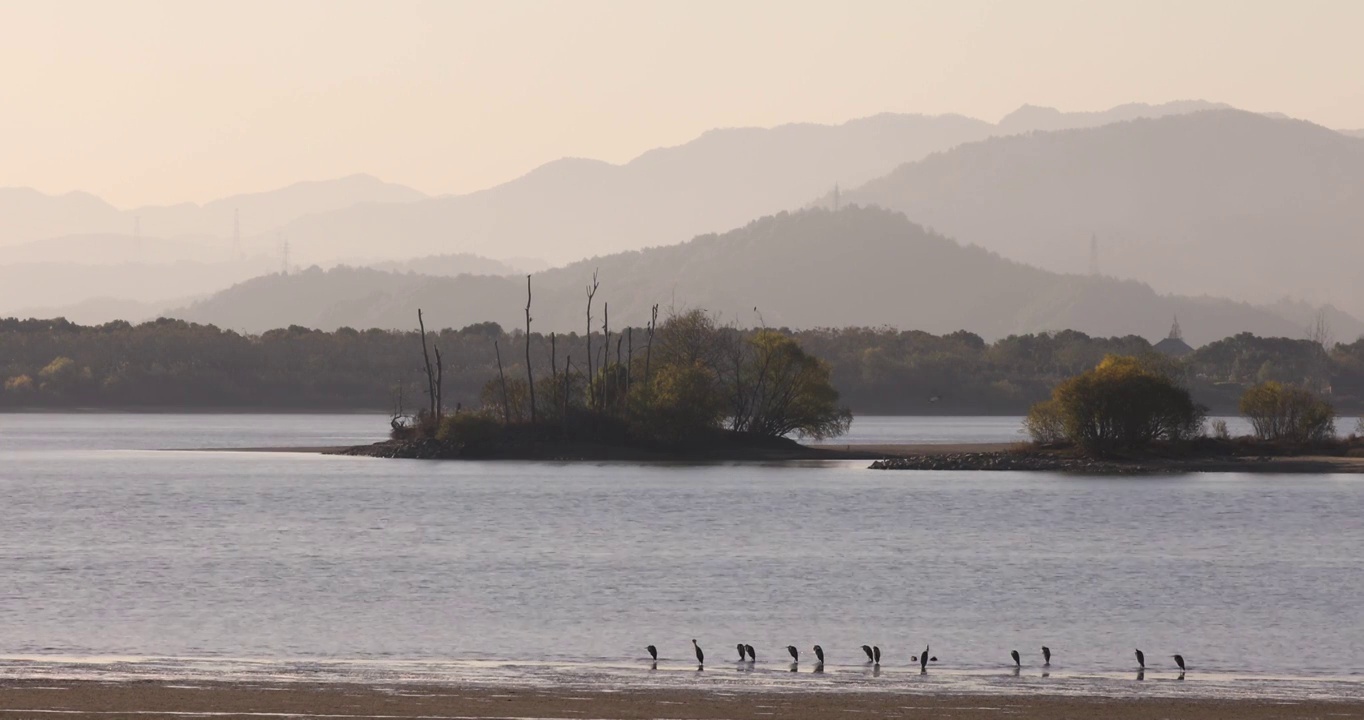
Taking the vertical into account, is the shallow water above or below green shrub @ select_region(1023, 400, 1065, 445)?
below

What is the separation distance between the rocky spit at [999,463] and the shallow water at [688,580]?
6.44 metres

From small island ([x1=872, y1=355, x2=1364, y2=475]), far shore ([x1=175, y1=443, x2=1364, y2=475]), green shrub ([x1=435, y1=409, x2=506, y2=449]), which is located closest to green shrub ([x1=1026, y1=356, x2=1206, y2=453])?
small island ([x1=872, y1=355, x2=1364, y2=475])

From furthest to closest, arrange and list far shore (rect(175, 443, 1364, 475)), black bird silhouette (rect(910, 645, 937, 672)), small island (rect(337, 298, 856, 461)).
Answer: small island (rect(337, 298, 856, 461)) → far shore (rect(175, 443, 1364, 475)) → black bird silhouette (rect(910, 645, 937, 672))

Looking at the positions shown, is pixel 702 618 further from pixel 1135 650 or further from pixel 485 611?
pixel 1135 650

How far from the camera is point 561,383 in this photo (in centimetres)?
12750

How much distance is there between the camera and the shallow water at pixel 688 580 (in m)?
36.3

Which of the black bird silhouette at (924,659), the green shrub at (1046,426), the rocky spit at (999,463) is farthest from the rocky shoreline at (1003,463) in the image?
the black bird silhouette at (924,659)

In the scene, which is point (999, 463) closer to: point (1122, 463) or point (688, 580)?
point (1122, 463)

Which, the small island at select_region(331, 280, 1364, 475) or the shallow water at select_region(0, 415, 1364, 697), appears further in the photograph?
the small island at select_region(331, 280, 1364, 475)

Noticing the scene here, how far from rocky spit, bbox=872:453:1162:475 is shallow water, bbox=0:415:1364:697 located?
6.44 meters

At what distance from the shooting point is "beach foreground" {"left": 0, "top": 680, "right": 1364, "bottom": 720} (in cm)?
2750

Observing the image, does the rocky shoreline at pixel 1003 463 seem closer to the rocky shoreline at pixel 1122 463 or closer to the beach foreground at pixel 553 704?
the rocky shoreline at pixel 1122 463

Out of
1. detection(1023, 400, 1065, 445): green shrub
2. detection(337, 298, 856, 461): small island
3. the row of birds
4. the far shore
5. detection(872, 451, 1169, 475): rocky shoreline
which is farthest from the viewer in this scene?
detection(337, 298, 856, 461): small island

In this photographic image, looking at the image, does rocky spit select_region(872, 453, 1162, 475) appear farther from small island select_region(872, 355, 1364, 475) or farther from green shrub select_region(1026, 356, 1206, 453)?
green shrub select_region(1026, 356, 1206, 453)
